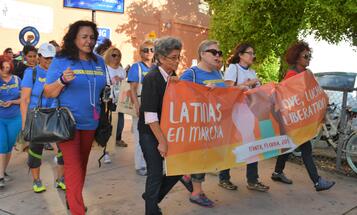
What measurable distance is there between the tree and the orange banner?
1.83 meters

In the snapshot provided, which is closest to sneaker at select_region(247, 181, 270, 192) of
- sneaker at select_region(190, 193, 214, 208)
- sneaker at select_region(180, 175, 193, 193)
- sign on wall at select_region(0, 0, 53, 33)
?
sneaker at select_region(190, 193, 214, 208)

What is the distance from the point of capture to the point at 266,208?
4750 mm

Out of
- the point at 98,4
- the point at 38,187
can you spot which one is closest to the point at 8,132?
the point at 38,187

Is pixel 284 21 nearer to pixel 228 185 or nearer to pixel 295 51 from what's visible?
pixel 295 51

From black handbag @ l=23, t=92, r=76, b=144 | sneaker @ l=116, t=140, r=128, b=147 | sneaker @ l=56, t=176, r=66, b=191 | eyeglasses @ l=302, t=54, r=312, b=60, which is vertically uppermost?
eyeglasses @ l=302, t=54, r=312, b=60

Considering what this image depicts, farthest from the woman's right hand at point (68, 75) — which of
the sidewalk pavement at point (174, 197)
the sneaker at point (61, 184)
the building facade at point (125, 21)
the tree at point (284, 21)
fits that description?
the building facade at point (125, 21)

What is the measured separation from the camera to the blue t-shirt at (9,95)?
5.27 m

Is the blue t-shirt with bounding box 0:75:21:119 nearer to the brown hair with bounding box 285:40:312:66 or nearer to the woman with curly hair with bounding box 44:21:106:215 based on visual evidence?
the woman with curly hair with bounding box 44:21:106:215

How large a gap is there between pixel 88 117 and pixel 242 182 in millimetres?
2586

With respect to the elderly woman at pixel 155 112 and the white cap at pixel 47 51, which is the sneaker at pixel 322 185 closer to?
the elderly woman at pixel 155 112

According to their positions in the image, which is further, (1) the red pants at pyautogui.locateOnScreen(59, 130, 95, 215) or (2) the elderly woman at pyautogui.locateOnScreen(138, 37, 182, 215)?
(1) the red pants at pyautogui.locateOnScreen(59, 130, 95, 215)

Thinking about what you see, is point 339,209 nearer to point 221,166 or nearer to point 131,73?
point 221,166

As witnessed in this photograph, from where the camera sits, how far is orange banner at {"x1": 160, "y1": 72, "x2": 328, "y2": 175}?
381cm

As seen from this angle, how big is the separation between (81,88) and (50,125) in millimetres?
401
